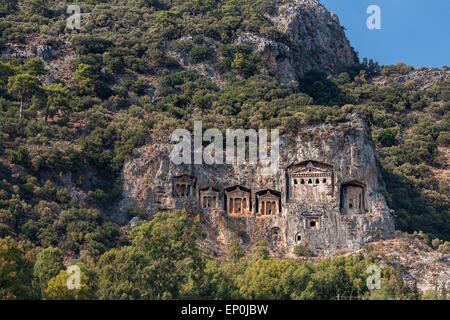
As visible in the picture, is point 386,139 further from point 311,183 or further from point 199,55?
point 199,55

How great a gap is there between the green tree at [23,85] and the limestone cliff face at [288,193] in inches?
583

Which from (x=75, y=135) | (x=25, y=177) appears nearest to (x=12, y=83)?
(x=75, y=135)

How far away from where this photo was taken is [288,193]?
6581 centimetres

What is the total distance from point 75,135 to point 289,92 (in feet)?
89.1

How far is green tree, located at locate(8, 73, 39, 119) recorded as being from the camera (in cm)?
7338

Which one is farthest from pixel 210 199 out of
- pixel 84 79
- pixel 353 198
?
pixel 84 79

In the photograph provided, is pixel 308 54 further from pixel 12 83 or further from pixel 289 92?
pixel 12 83

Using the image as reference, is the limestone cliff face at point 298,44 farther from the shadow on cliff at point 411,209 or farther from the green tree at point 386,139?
the shadow on cliff at point 411,209

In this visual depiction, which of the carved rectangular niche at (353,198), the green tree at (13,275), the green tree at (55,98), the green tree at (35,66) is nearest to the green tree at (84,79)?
the green tree at (35,66)

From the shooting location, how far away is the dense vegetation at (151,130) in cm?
4819

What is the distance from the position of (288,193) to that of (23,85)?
98.1ft

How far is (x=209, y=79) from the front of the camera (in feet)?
298

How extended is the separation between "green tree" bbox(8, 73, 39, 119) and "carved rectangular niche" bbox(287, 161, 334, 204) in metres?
28.6
